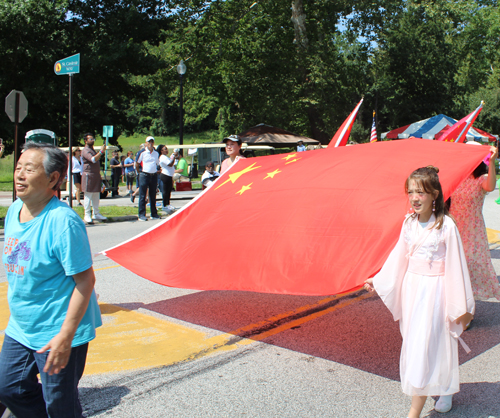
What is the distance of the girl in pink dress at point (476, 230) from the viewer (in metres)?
5.01

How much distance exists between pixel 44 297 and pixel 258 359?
2.28 metres

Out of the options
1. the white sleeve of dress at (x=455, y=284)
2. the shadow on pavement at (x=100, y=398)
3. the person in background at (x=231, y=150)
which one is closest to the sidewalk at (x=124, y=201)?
the person in background at (x=231, y=150)

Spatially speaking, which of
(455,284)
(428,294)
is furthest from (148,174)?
(455,284)

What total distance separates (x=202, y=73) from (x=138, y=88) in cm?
393

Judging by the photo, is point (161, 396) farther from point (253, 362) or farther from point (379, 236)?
point (379, 236)

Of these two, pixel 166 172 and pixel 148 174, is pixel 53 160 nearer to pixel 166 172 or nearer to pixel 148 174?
pixel 148 174

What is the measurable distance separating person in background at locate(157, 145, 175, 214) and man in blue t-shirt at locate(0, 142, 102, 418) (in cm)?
1206

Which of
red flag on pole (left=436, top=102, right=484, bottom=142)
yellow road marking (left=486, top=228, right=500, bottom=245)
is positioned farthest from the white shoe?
yellow road marking (left=486, top=228, right=500, bottom=245)

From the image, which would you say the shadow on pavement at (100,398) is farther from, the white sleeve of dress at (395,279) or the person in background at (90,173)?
the person in background at (90,173)

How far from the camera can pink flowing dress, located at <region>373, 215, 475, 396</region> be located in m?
3.29

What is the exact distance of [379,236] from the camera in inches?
166

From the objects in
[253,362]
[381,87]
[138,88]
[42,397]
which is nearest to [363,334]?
[253,362]

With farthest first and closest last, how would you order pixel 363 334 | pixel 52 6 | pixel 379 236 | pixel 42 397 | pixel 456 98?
1. pixel 456 98
2. pixel 52 6
3. pixel 363 334
4. pixel 379 236
5. pixel 42 397

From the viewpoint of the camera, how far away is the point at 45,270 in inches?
102
